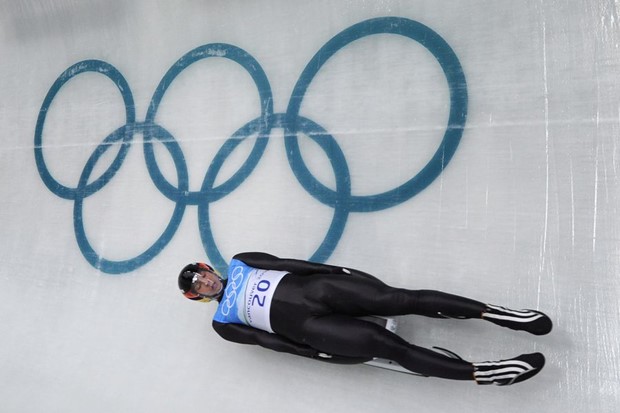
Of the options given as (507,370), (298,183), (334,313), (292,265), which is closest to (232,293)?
(292,265)

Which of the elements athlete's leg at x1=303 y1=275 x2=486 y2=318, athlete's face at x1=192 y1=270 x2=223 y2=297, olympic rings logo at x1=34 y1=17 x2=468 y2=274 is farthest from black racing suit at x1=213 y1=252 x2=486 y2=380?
olympic rings logo at x1=34 y1=17 x2=468 y2=274

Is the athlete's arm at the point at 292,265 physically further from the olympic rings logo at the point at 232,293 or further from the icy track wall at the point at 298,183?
the icy track wall at the point at 298,183

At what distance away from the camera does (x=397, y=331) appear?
8.83ft

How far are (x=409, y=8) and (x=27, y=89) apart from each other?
3083 millimetres

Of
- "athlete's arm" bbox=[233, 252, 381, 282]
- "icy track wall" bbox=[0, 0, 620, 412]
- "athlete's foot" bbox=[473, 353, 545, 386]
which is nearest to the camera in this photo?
"athlete's foot" bbox=[473, 353, 545, 386]

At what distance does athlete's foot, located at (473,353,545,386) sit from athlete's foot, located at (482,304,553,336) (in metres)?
0.11

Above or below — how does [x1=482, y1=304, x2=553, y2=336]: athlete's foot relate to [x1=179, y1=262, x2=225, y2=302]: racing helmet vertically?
below

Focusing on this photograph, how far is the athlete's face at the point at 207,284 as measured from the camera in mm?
2779

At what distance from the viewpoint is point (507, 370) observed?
2.17m

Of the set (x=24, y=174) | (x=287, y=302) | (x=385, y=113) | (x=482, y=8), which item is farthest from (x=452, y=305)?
(x=24, y=174)

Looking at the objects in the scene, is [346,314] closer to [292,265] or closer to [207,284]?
[292,265]

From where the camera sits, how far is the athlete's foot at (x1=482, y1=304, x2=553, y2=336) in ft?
7.36

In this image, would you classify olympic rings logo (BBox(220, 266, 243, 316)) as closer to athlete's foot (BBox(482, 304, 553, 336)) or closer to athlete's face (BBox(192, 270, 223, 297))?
athlete's face (BBox(192, 270, 223, 297))

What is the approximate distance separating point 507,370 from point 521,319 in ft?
0.65
